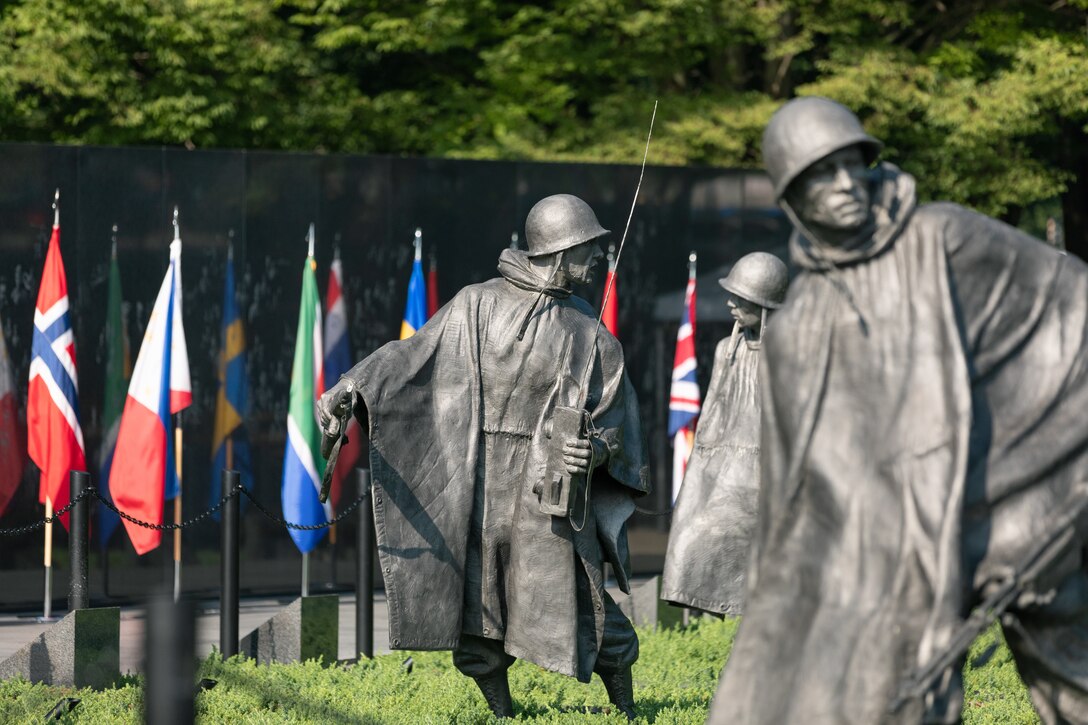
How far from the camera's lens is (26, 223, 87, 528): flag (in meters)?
13.0

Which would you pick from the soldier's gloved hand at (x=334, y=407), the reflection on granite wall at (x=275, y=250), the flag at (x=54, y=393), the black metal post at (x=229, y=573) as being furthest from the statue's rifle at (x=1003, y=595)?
the reflection on granite wall at (x=275, y=250)

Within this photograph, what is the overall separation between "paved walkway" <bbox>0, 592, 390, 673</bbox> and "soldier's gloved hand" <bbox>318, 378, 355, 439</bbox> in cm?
265

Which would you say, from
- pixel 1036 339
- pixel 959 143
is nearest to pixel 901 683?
pixel 1036 339

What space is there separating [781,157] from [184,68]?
14109 millimetres

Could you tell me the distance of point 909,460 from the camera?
492cm

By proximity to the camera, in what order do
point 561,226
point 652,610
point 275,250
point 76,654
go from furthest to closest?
point 275,250 → point 652,610 → point 76,654 → point 561,226

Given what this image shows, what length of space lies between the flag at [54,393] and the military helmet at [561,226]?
5226 mm

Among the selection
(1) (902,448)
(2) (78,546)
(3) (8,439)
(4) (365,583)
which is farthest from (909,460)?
(3) (8,439)

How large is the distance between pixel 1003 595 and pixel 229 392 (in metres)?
10.1

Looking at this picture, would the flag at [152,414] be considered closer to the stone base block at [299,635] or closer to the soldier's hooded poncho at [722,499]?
the stone base block at [299,635]

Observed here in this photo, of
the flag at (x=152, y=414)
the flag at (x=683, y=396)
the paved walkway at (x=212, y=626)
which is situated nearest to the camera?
the paved walkway at (x=212, y=626)

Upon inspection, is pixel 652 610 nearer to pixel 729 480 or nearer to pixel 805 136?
pixel 729 480

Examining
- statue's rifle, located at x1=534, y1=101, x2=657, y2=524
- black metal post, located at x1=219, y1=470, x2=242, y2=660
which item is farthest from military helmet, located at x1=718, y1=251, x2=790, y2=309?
black metal post, located at x1=219, y1=470, x2=242, y2=660

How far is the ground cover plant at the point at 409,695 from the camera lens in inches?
347
